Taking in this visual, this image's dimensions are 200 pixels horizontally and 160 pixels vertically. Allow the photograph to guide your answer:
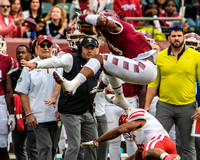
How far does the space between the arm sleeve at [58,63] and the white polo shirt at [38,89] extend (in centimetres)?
49

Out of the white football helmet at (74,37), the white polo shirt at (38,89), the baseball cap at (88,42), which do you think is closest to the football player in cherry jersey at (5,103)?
the white polo shirt at (38,89)

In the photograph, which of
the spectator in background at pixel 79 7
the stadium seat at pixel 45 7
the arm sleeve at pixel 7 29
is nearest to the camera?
the arm sleeve at pixel 7 29

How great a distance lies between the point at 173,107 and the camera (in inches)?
321

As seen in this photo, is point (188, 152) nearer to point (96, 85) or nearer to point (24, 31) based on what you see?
point (96, 85)

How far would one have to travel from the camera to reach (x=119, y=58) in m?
6.08

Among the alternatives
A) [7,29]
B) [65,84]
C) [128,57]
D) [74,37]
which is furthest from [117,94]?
[7,29]

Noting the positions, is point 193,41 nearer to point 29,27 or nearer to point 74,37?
point 74,37

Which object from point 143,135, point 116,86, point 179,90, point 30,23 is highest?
point 30,23

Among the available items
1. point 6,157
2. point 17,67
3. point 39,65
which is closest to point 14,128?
point 6,157

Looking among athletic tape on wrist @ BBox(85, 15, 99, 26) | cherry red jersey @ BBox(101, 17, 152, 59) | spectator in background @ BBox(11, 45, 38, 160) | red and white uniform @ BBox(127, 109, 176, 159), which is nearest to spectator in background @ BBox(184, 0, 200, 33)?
spectator in background @ BBox(11, 45, 38, 160)

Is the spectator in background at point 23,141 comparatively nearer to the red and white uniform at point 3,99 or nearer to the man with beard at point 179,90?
the red and white uniform at point 3,99

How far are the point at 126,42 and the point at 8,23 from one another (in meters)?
5.17

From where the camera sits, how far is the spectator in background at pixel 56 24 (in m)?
11.3

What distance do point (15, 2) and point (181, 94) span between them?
5016 millimetres
